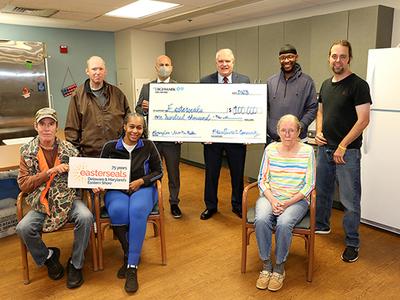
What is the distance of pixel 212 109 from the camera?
9.84 ft

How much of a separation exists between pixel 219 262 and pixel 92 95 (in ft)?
5.22

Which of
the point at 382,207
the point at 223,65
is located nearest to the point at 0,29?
the point at 223,65

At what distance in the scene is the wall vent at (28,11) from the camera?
3.79 m

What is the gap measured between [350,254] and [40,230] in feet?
7.12

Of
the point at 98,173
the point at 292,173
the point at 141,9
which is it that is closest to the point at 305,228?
the point at 292,173

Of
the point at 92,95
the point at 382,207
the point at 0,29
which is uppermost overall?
the point at 0,29

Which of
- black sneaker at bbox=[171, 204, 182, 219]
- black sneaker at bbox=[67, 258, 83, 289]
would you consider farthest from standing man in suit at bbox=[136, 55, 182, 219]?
black sneaker at bbox=[67, 258, 83, 289]

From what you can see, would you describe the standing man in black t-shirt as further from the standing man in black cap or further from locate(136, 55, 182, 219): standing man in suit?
locate(136, 55, 182, 219): standing man in suit

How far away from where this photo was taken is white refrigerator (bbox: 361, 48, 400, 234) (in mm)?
2809

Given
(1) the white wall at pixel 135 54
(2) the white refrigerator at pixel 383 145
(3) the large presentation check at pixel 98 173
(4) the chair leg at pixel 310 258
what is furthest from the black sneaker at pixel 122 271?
(1) the white wall at pixel 135 54

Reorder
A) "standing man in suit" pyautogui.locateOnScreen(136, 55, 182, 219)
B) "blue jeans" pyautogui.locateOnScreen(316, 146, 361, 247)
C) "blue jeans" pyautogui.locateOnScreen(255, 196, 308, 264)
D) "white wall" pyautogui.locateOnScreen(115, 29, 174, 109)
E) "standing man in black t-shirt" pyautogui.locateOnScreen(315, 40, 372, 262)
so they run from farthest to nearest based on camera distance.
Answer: "white wall" pyautogui.locateOnScreen(115, 29, 174, 109) → "standing man in suit" pyautogui.locateOnScreen(136, 55, 182, 219) → "blue jeans" pyautogui.locateOnScreen(316, 146, 361, 247) → "standing man in black t-shirt" pyautogui.locateOnScreen(315, 40, 372, 262) → "blue jeans" pyautogui.locateOnScreen(255, 196, 308, 264)

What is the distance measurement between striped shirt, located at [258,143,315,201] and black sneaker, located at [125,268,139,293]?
1.06m

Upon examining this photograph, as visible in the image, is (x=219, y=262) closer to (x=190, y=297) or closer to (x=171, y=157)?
(x=190, y=297)

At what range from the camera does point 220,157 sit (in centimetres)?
329
